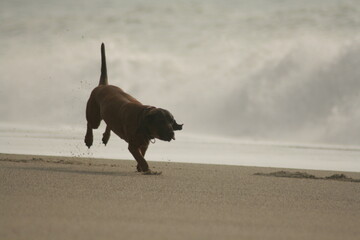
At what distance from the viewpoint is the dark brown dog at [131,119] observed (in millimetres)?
8023

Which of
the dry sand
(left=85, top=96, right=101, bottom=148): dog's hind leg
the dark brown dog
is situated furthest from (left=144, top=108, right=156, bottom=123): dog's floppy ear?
(left=85, top=96, right=101, bottom=148): dog's hind leg

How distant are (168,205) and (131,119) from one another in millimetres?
3246

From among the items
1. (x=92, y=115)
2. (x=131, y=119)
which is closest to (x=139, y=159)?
(x=131, y=119)

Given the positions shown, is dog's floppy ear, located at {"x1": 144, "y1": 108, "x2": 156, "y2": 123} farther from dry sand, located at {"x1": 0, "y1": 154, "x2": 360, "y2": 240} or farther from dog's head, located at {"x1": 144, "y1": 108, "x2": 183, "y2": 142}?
dry sand, located at {"x1": 0, "y1": 154, "x2": 360, "y2": 240}

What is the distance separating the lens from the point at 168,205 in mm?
5199

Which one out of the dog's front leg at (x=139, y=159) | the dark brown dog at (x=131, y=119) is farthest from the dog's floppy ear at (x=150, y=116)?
the dog's front leg at (x=139, y=159)

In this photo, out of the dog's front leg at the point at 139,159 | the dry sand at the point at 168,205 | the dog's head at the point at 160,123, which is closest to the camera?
the dry sand at the point at 168,205

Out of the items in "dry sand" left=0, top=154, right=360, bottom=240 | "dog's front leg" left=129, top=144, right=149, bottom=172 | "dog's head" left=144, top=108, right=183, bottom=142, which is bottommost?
"dry sand" left=0, top=154, right=360, bottom=240

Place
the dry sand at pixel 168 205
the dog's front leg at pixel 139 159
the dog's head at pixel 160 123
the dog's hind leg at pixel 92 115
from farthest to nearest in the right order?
the dog's hind leg at pixel 92 115, the dog's front leg at pixel 139 159, the dog's head at pixel 160 123, the dry sand at pixel 168 205

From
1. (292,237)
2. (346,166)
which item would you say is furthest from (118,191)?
(346,166)

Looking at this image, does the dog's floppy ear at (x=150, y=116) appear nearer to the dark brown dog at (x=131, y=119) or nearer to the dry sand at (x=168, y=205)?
the dark brown dog at (x=131, y=119)

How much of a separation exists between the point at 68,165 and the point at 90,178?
1883 mm

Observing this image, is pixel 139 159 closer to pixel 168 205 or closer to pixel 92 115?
pixel 92 115

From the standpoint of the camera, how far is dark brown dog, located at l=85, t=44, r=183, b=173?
802 centimetres
